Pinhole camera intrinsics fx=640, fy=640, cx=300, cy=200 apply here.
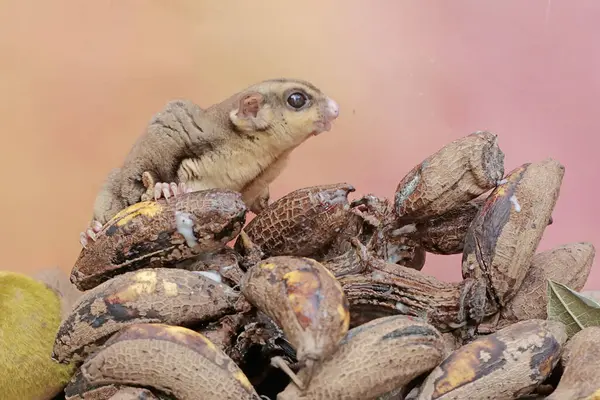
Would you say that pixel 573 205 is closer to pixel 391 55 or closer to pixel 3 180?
pixel 391 55

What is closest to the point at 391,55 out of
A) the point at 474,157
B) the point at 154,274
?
the point at 474,157

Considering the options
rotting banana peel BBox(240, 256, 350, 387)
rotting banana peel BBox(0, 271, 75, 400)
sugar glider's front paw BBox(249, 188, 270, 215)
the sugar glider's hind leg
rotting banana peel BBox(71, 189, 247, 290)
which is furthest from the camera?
sugar glider's front paw BBox(249, 188, 270, 215)

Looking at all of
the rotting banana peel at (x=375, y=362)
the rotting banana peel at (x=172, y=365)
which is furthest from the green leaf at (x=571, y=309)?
the rotting banana peel at (x=172, y=365)

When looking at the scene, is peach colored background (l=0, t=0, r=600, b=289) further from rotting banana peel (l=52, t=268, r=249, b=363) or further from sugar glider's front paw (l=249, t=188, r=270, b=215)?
rotting banana peel (l=52, t=268, r=249, b=363)

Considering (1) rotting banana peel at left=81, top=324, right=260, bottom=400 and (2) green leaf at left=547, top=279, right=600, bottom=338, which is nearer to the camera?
(1) rotting banana peel at left=81, top=324, right=260, bottom=400

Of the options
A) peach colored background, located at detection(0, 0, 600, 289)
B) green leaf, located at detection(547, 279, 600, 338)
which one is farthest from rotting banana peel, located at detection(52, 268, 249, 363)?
peach colored background, located at detection(0, 0, 600, 289)

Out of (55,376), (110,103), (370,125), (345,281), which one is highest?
(110,103)
